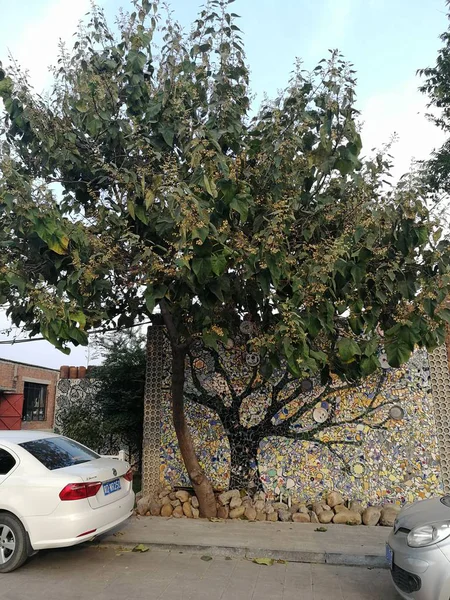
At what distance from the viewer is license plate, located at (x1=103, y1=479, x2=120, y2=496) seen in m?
5.23

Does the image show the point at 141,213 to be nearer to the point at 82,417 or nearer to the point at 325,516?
the point at 325,516

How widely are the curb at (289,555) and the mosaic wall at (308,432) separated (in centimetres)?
187

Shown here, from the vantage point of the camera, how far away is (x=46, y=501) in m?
4.77

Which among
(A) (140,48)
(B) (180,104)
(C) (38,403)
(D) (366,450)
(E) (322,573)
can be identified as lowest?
(E) (322,573)

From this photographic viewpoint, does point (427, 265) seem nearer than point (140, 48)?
Yes

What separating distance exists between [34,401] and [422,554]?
928 inches

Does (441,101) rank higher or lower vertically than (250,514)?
higher

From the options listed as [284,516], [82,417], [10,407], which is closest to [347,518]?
[284,516]

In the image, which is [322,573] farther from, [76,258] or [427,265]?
[76,258]

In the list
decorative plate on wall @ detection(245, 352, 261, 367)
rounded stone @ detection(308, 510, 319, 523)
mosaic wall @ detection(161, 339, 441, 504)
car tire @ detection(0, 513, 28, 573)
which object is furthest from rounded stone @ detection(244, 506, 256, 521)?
car tire @ detection(0, 513, 28, 573)

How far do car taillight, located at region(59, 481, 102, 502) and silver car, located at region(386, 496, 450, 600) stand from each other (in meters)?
2.86

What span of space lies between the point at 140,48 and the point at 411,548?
627 cm

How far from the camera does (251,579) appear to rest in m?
4.82

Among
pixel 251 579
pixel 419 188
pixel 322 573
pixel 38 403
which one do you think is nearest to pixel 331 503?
pixel 322 573
